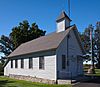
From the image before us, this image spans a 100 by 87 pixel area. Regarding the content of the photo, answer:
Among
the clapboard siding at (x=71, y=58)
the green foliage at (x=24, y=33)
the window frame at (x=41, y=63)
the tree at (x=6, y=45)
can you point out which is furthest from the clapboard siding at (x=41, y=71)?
the tree at (x=6, y=45)

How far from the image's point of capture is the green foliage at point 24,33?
5309 centimetres

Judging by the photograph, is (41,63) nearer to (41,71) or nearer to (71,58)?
(41,71)

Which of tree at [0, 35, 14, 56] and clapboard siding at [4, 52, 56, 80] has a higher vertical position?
tree at [0, 35, 14, 56]

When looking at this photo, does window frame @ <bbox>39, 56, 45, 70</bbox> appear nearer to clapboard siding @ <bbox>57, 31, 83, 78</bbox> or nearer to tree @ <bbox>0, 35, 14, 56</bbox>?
clapboard siding @ <bbox>57, 31, 83, 78</bbox>

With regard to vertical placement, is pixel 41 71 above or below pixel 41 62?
below

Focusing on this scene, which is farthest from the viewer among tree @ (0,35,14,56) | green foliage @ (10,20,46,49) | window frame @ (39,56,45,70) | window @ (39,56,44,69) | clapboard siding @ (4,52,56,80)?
tree @ (0,35,14,56)

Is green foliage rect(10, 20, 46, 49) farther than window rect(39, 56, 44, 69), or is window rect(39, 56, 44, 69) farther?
green foliage rect(10, 20, 46, 49)

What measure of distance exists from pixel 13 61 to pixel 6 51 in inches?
1182

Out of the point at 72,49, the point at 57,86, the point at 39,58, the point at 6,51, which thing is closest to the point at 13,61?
the point at 39,58

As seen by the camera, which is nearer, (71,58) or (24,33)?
(71,58)

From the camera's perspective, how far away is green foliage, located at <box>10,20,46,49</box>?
174 ft

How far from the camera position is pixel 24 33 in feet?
177

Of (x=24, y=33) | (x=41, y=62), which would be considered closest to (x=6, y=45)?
(x=24, y=33)

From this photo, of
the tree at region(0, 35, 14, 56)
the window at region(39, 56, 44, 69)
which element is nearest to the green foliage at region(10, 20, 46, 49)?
the tree at region(0, 35, 14, 56)
